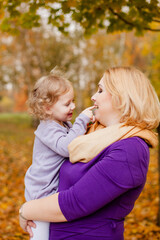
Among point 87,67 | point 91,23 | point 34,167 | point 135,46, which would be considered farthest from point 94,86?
point 34,167

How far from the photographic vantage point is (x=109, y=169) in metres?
1.44

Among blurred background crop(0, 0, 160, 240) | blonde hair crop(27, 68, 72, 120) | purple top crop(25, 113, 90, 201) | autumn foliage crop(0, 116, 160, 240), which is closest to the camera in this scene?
purple top crop(25, 113, 90, 201)

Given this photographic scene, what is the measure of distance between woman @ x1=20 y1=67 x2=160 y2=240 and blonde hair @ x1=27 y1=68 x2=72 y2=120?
1.49 feet

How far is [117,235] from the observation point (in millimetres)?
1659

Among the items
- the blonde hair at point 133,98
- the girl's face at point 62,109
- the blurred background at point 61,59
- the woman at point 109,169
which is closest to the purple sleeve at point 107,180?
the woman at point 109,169

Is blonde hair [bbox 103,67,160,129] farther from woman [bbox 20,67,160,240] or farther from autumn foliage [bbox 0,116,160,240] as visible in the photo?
autumn foliage [bbox 0,116,160,240]

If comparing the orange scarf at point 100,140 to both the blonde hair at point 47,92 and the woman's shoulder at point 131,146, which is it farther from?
the blonde hair at point 47,92

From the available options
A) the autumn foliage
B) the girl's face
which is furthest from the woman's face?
the autumn foliage

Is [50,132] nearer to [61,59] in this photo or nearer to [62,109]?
[62,109]

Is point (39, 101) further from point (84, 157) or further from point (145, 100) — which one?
point (145, 100)

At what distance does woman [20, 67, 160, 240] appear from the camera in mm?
1455

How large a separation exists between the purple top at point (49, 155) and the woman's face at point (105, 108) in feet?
0.61

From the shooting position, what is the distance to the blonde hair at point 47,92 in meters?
2.09

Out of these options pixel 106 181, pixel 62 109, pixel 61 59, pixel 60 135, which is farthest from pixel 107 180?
pixel 61 59
